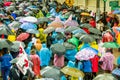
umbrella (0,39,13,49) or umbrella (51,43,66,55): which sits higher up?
umbrella (0,39,13,49)

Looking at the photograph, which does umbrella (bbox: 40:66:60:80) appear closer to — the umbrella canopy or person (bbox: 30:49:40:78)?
person (bbox: 30:49:40:78)

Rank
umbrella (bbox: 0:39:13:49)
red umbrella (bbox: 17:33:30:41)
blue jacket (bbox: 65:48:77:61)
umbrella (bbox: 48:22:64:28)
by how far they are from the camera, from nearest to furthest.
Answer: umbrella (bbox: 0:39:13:49)
blue jacket (bbox: 65:48:77:61)
red umbrella (bbox: 17:33:30:41)
umbrella (bbox: 48:22:64:28)

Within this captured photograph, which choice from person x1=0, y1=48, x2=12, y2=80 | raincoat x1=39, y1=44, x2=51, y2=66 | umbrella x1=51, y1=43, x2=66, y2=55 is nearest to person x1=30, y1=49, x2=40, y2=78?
umbrella x1=51, y1=43, x2=66, y2=55

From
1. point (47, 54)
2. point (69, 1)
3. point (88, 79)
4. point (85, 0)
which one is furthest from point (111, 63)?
point (85, 0)

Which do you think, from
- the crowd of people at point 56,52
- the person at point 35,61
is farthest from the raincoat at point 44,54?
the person at point 35,61

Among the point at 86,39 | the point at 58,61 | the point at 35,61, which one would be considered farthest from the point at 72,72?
the point at 86,39

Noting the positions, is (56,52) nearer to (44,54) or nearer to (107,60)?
(44,54)

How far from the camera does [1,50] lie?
13.9m

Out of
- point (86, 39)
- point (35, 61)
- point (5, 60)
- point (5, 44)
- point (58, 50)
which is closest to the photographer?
point (5, 60)

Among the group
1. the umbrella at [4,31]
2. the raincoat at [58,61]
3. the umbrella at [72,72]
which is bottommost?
the raincoat at [58,61]

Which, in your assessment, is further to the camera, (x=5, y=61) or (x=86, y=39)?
(x=86, y=39)

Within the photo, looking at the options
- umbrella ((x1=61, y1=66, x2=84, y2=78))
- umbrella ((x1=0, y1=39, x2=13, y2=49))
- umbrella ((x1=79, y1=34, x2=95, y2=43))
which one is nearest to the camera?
umbrella ((x1=61, y1=66, x2=84, y2=78))

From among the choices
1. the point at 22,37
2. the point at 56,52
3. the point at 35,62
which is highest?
the point at 56,52

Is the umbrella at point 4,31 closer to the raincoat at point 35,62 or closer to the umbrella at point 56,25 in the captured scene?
the umbrella at point 56,25
